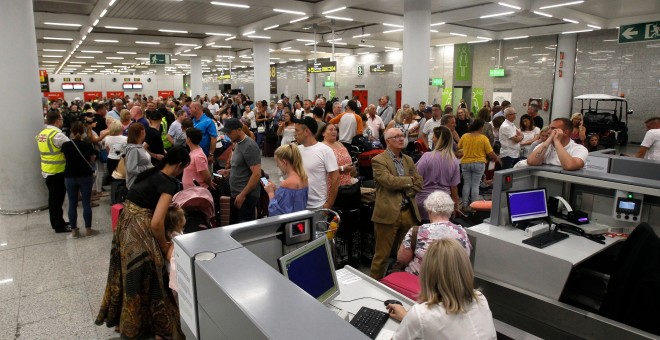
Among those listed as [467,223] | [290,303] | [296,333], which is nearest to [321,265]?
[290,303]

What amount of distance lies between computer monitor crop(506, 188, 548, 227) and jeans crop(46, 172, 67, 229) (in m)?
5.58

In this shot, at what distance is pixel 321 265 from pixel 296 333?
128cm

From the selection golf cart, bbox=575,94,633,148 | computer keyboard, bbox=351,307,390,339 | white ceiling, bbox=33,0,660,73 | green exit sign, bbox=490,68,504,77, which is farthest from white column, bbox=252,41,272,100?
computer keyboard, bbox=351,307,390,339

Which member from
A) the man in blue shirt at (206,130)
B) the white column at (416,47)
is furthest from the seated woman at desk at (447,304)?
the white column at (416,47)

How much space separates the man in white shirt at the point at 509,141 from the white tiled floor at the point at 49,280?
20.7 feet

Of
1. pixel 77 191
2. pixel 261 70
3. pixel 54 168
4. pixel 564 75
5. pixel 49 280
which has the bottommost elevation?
pixel 49 280

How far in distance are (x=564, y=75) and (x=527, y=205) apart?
1497 centimetres

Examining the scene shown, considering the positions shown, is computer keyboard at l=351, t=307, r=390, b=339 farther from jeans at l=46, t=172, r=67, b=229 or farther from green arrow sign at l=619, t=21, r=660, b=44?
green arrow sign at l=619, t=21, r=660, b=44

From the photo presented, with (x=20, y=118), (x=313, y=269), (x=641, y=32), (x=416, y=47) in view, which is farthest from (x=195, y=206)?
(x=641, y=32)

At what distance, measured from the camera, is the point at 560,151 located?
3775 mm

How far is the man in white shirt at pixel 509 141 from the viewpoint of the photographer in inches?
283

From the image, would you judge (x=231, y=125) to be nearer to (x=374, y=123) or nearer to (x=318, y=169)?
(x=318, y=169)

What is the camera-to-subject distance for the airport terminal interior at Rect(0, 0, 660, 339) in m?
1.63

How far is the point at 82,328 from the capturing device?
3447 mm
